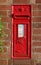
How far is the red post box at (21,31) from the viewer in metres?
3.62

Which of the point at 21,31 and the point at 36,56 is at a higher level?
the point at 21,31

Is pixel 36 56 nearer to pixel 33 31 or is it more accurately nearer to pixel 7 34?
pixel 33 31

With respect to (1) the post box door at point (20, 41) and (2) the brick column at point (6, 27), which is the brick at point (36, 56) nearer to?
(1) the post box door at point (20, 41)

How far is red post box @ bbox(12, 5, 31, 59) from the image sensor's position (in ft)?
11.9

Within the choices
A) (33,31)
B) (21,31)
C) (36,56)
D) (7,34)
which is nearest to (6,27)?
(7,34)

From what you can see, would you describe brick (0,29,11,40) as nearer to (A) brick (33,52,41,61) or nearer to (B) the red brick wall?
(B) the red brick wall

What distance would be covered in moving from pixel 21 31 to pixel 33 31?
6.5 inches

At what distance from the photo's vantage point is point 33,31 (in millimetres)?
3643

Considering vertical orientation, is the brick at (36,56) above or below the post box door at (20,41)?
below

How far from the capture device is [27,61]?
12.0ft

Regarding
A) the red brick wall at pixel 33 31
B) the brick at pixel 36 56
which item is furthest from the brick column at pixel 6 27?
the brick at pixel 36 56

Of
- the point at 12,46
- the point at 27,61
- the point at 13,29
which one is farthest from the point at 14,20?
the point at 27,61

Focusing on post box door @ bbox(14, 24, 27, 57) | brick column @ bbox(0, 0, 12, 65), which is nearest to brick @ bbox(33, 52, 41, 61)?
post box door @ bbox(14, 24, 27, 57)

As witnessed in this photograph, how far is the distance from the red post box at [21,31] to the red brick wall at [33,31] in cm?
6
